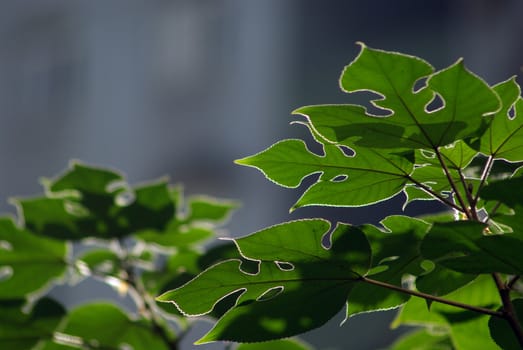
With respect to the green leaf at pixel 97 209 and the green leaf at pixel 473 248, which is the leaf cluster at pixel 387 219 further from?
the green leaf at pixel 97 209

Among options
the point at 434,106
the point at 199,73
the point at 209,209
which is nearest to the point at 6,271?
the point at 209,209

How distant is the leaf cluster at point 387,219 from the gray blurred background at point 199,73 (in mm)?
7263

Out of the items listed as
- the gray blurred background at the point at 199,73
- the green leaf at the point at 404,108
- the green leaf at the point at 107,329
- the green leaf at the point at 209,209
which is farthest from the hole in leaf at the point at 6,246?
the gray blurred background at the point at 199,73

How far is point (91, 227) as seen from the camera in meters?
0.96

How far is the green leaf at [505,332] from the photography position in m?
0.59

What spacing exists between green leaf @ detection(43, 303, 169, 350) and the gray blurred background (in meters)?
6.91

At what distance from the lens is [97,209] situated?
96 centimetres

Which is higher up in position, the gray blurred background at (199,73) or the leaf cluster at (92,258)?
the leaf cluster at (92,258)

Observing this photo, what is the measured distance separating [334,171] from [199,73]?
976 cm

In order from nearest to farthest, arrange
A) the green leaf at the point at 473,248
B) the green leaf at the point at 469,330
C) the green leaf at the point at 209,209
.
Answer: the green leaf at the point at 473,248 < the green leaf at the point at 469,330 < the green leaf at the point at 209,209

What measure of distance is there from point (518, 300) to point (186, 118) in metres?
9.58

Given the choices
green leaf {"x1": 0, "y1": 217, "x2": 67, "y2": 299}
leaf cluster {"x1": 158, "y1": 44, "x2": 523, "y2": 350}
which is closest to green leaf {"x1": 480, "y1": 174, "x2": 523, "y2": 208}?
leaf cluster {"x1": 158, "y1": 44, "x2": 523, "y2": 350}

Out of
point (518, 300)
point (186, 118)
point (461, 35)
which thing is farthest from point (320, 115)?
point (186, 118)

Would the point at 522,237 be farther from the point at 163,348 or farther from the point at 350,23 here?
the point at 350,23
